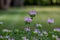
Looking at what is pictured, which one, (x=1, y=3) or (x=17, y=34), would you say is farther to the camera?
(x=1, y=3)

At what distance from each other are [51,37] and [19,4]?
13.4m

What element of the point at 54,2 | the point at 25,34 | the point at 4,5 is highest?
the point at 25,34

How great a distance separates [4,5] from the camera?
1241cm

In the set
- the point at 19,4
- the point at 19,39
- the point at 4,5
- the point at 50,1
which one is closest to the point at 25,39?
the point at 19,39

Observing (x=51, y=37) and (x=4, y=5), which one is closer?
(x=51, y=37)

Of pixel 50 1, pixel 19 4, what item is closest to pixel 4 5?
pixel 19 4

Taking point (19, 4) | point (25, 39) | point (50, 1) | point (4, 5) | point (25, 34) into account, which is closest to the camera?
point (25, 39)

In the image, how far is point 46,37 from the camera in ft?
4.50

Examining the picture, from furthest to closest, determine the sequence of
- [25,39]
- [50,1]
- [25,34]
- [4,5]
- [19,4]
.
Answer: [50,1] < [19,4] < [4,5] < [25,34] < [25,39]

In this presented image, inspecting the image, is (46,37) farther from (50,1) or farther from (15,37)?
(50,1)

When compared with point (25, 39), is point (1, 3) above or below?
below

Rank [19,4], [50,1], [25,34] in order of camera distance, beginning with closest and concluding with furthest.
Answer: [25,34]
[19,4]
[50,1]

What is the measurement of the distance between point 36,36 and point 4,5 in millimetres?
11135

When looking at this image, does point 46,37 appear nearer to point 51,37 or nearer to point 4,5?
point 51,37
